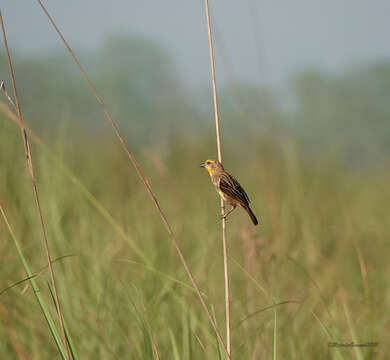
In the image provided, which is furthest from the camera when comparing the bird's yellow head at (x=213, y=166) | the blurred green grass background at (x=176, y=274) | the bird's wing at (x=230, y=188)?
the blurred green grass background at (x=176, y=274)

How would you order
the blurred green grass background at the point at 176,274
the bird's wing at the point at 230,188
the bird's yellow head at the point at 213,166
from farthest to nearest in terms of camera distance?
the blurred green grass background at the point at 176,274
the bird's yellow head at the point at 213,166
the bird's wing at the point at 230,188

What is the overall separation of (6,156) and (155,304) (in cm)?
221

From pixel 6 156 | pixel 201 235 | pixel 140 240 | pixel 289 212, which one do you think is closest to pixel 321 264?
pixel 289 212

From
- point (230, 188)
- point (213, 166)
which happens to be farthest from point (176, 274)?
point (230, 188)

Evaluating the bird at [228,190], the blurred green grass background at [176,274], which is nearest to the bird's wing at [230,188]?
the bird at [228,190]

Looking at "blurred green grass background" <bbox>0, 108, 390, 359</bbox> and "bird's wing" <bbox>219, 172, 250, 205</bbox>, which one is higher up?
"bird's wing" <bbox>219, 172, 250, 205</bbox>

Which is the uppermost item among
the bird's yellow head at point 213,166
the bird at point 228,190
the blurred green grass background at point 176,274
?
the bird's yellow head at point 213,166

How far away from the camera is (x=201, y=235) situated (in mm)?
3584

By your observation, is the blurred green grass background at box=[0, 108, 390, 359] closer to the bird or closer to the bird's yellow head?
the bird

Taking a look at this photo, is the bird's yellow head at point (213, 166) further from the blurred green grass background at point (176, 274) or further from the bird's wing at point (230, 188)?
the blurred green grass background at point (176, 274)

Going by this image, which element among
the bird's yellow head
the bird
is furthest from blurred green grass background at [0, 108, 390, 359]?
the bird's yellow head

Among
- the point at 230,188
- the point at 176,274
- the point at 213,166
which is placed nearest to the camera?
the point at 230,188

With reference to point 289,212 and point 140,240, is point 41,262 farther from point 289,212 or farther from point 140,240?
point 289,212

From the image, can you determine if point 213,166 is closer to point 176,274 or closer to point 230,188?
point 230,188
